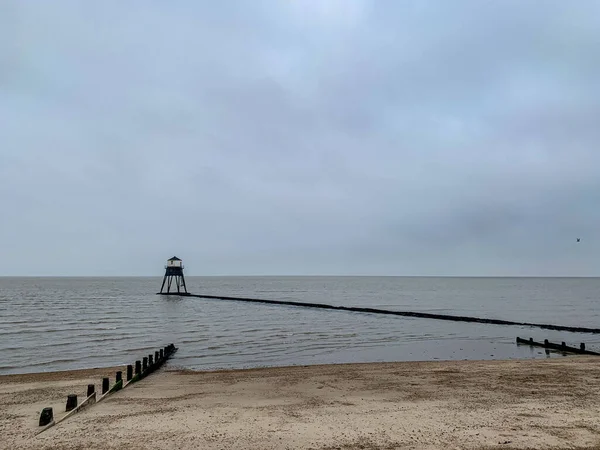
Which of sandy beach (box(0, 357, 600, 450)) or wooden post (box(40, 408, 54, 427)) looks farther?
wooden post (box(40, 408, 54, 427))

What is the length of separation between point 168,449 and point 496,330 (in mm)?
36457

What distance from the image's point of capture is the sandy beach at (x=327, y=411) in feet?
29.3

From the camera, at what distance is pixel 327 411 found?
11.2 metres

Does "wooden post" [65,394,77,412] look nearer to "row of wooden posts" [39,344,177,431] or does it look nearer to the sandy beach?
"row of wooden posts" [39,344,177,431]

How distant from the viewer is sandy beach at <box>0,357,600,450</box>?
892 centimetres

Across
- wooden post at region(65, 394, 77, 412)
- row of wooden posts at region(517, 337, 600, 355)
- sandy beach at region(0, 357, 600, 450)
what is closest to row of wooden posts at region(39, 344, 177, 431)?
wooden post at region(65, 394, 77, 412)

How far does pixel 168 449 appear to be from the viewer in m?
8.59

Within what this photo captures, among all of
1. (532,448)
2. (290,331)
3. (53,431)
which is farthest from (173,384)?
(290,331)

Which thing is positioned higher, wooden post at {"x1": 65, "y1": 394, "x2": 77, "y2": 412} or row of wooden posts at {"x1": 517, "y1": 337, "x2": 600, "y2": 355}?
wooden post at {"x1": 65, "y1": 394, "x2": 77, "y2": 412}

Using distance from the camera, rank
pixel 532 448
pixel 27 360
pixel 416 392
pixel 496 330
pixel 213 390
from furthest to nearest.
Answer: pixel 496 330 < pixel 27 360 < pixel 213 390 < pixel 416 392 < pixel 532 448

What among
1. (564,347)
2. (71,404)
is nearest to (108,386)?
(71,404)

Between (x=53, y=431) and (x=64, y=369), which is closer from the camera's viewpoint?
(x=53, y=431)

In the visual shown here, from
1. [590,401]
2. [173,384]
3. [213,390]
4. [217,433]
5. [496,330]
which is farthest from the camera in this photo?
[496,330]

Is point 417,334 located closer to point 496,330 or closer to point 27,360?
point 496,330
